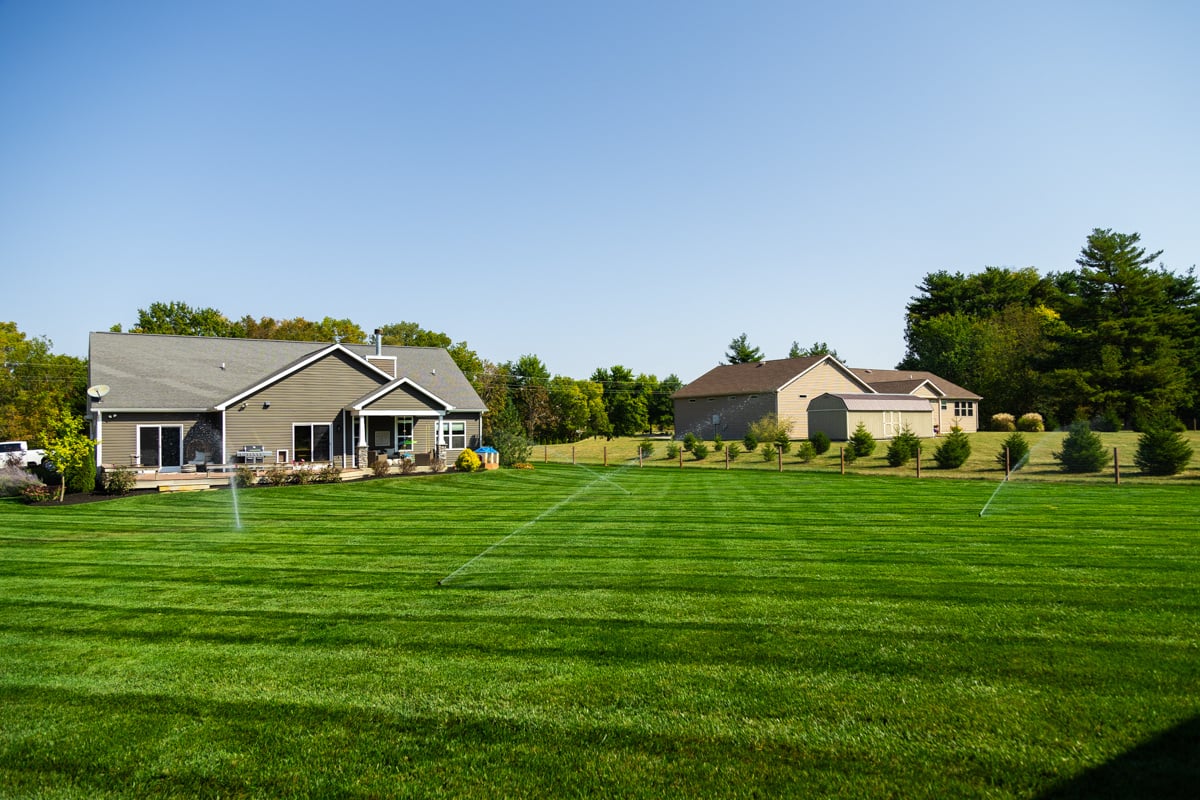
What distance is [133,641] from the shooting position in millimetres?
6852

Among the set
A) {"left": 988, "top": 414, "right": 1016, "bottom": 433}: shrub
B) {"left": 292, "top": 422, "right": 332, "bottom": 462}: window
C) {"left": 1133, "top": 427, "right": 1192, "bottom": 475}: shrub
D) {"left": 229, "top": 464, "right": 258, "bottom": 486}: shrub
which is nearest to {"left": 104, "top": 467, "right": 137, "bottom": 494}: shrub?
{"left": 229, "top": 464, "right": 258, "bottom": 486}: shrub

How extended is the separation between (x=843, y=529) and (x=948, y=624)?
6040 millimetres

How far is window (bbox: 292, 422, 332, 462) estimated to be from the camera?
29.3 meters

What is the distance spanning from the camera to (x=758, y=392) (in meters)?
46.5

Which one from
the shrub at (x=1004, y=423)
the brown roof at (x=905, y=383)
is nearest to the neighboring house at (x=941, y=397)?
the brown roof at (x=905, y=383)

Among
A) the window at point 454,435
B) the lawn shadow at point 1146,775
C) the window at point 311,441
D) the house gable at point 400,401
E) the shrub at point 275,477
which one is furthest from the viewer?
the window at point 454,435

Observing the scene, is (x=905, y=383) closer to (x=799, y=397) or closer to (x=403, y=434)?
(x=799, y=397)

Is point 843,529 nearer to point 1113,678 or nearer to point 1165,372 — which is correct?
point 1113,678

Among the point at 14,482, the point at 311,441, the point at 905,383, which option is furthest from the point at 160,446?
the point at 905,383

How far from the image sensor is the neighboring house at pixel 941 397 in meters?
49.7

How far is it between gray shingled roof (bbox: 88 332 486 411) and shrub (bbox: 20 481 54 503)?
5.65 metres

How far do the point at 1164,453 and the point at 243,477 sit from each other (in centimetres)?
2956

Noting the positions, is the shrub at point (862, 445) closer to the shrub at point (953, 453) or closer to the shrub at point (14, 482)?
the shrub at point (953, 453)

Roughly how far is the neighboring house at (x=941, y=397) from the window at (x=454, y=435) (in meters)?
29.8
